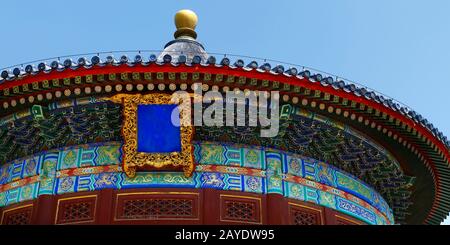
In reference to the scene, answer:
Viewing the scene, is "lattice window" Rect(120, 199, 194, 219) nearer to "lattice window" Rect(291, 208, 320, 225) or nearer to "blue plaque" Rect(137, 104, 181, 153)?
"blue plaque" Rect(137, 104, 181, 153)

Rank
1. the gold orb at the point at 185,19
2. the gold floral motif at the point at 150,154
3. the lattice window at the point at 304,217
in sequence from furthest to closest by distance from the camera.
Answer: the gold orb at the point at 185,19 < the lattice window at the point at 304,217 < the gold floral motif at the point at 150,154

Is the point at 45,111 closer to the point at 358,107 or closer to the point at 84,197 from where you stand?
the point at 84,197

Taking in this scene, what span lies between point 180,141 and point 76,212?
Answer: 1907mm

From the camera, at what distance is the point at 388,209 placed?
1349 cm

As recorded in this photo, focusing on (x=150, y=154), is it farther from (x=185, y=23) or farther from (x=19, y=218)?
(x=185, y=23)

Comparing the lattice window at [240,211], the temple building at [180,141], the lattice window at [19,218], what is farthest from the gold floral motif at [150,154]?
the lattice window at [19,218]

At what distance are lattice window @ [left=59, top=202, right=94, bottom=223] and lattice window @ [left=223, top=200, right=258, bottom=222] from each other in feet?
6.70

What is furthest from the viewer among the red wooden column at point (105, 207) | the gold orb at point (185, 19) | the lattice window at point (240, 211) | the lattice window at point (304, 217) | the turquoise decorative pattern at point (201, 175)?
the gold orb at point (185, 19)

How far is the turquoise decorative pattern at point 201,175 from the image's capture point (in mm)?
11055

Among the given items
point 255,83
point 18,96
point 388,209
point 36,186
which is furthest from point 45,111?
point 388,209

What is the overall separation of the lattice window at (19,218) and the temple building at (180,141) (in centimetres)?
2

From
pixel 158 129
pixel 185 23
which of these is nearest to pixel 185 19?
pixel 185 23

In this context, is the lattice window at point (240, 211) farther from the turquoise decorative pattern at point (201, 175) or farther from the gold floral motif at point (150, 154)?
the gold floral motif at point (150, 154)
